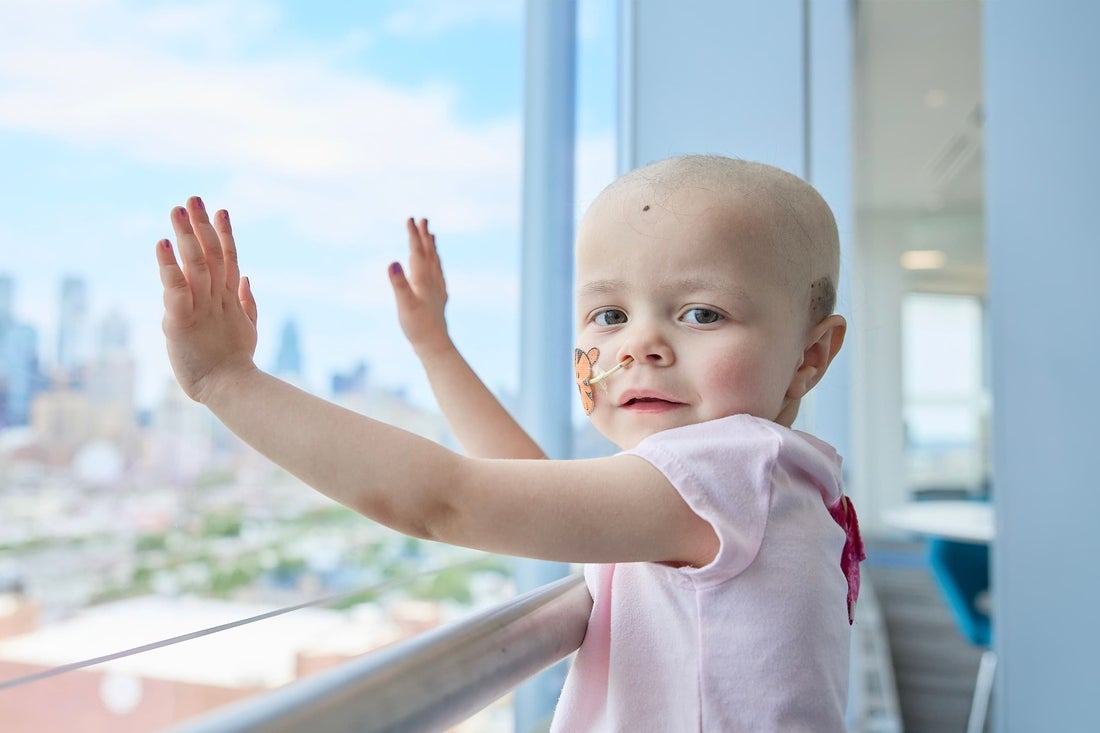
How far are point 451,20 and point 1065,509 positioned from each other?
1697mm

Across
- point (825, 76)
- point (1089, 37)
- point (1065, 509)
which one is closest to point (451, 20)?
point (825, 76)

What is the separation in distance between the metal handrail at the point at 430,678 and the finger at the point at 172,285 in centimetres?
26

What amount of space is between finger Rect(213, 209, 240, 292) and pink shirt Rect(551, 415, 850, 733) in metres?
0.30

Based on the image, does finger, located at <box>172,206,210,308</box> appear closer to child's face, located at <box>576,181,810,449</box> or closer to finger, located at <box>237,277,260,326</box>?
finger, located at <box>237,277,260,326</box>

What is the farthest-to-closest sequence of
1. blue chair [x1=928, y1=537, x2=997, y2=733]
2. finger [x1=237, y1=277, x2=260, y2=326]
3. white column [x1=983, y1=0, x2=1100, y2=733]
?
blue chair [x1=928, y1=537, x2=997, y2=733], white column [x1=983, y1=0, x2=1100, y2=733], finger [x1=237, y1=277, x2=260, y2=326]

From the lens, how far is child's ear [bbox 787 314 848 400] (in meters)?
0.73

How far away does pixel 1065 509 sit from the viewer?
1.35m

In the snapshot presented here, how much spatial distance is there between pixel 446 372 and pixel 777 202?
0.38m

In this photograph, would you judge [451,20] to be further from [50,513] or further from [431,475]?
[431,475]

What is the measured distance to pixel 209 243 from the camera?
22.9 inches

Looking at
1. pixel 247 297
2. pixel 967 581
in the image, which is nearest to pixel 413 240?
pixel 247 297

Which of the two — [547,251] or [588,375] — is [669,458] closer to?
[588,375]

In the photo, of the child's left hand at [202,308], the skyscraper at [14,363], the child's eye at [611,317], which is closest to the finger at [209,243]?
the child's left hand at [202,308]

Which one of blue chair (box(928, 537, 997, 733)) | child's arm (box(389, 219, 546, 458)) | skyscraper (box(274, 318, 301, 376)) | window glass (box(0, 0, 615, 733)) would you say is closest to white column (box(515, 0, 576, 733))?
window glass (box(0, 0, 615, 733))
